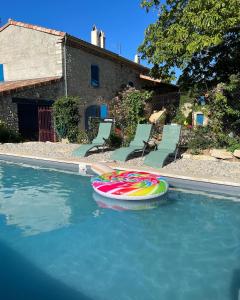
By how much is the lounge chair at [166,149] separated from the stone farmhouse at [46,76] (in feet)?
26.7

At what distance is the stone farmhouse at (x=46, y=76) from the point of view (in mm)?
15414

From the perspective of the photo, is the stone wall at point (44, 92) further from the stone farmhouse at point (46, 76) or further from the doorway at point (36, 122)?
the doorway at point (36, 122)

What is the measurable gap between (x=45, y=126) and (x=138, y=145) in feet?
25.6

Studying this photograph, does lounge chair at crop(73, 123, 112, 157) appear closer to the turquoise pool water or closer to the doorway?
the turquoise pool water

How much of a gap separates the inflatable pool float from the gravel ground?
1.18 m

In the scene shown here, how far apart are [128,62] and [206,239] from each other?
62.4ft

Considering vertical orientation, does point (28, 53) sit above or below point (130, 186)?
above

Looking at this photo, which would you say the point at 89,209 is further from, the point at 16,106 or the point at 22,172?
the point at 16,106

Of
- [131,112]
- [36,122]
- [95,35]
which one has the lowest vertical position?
[36,122]

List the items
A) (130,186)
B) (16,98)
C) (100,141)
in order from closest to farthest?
A: (130,186) → (100,141) → (16,98)

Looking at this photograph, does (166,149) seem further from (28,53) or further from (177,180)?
(28,53)

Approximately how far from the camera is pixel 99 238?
4.79 m

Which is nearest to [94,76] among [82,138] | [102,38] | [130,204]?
[102,38]

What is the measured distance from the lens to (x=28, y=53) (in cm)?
1811
